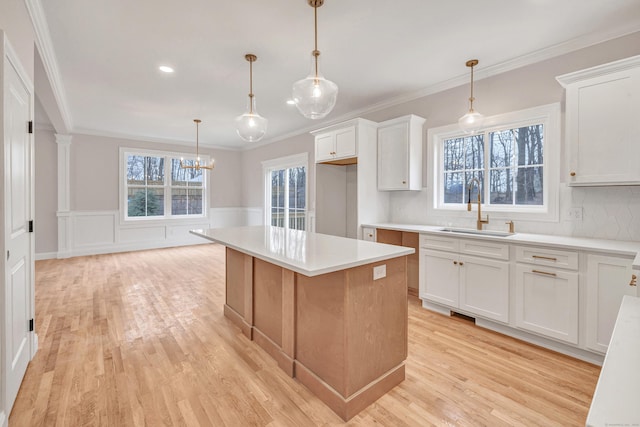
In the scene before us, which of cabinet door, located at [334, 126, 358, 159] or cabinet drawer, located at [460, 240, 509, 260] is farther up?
cabinet door, located at [334, 126, 358, 159]

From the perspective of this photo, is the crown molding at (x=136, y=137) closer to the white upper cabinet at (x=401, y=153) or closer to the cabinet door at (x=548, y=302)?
the white upper cabinet at (x=401, y=153)

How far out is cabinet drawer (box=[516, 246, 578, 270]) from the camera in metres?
2.32

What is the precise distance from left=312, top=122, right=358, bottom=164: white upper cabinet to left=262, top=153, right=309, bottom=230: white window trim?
5.27 feet

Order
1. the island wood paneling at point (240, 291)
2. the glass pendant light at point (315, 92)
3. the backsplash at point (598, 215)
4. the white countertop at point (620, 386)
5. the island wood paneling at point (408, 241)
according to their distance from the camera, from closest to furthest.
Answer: the white countertop at point (620, 386)
the glass pendant light at point (315, 92)
the backsplash at point (598, 215)
the island wood paneling at point (240, 291)
the island wood paneling at point (408, 241)

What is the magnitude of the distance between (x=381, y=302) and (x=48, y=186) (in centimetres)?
710

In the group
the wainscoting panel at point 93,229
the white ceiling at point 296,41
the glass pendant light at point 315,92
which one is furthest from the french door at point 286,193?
the glass pendant light at point 315,92

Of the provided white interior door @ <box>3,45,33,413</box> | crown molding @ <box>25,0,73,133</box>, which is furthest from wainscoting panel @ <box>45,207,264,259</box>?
white interior door @ <box>3,45,33,413</box>

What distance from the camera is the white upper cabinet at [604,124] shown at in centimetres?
219

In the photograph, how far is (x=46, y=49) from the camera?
2.80 metres

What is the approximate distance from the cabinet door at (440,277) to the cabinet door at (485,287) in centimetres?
8

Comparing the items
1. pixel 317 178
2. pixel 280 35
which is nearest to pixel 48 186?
pixel 317 178

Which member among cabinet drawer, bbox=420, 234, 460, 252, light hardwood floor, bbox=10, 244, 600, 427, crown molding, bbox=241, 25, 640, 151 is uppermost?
crown molding, bbox=241, 25, 640, 151

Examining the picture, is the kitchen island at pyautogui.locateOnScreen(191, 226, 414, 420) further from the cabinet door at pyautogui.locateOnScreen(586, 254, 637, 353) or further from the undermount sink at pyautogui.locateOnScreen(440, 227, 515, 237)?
the undermount sink at pyautogui.locateOnScreen(440, 227, 515, 237)

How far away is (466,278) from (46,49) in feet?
15.2
